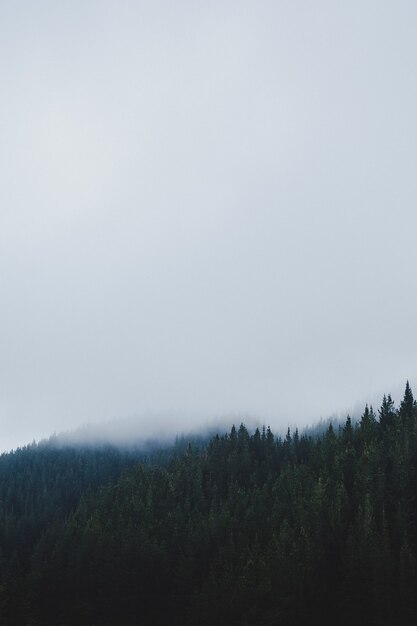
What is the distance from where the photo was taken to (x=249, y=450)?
168 meters

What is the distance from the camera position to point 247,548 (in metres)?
80.8

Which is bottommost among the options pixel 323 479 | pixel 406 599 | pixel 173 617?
pixel 173 617

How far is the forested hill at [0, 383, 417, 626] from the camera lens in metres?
62.8

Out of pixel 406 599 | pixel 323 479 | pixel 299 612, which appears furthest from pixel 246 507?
pixel 406 599

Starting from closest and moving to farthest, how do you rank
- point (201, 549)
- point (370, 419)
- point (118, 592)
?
point (118, 592) < point (201, 549) < point (370, 419)

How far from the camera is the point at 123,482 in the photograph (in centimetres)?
15162

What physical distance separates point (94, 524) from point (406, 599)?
69328mm

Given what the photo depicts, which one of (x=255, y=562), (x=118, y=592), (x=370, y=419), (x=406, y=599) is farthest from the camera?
(x=370, y=419)

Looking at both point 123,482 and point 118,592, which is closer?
point 118,592

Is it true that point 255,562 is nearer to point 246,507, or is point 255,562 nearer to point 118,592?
point 118,592

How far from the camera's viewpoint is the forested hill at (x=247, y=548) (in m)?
62.8

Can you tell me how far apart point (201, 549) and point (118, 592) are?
1592 cm

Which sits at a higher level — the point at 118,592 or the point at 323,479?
the point at 323,479

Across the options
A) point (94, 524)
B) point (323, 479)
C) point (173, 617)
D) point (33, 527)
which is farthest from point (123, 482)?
point (173, 617)
